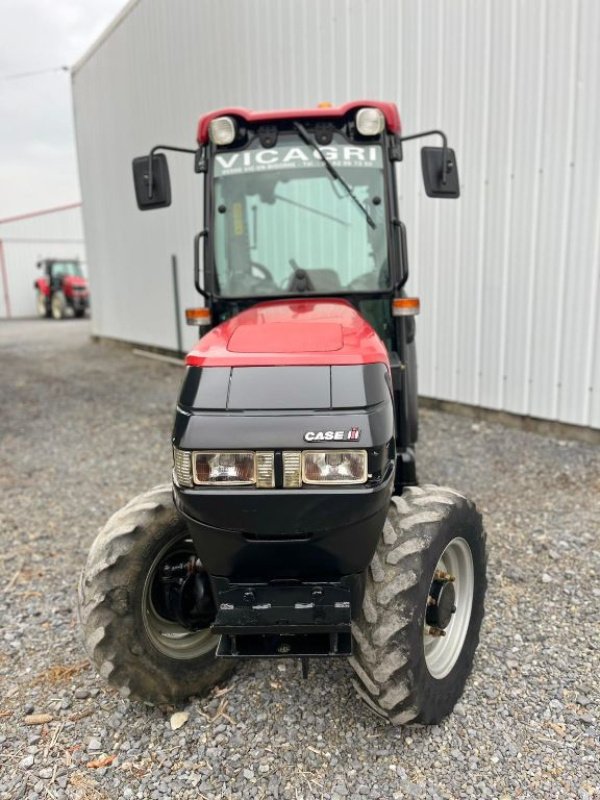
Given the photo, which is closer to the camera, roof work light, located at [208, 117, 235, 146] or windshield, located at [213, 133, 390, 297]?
roof work light, located at [208, 117, 235, 146]

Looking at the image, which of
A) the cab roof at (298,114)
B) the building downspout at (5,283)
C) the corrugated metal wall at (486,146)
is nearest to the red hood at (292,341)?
the cab roof at (298,114)

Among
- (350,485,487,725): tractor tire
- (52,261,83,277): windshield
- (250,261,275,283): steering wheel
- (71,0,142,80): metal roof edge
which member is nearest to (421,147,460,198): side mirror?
(250,261,275,283): steering wheel

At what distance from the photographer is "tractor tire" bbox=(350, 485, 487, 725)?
7.11 feet

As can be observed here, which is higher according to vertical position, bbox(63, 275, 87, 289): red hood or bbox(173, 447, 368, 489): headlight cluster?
bbox(173, 447, 368, 489): headlight cluster

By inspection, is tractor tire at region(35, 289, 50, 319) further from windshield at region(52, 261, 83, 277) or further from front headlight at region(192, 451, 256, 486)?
front headlight at region(192, 451, 256, 486)

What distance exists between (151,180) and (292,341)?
1501 millimetres

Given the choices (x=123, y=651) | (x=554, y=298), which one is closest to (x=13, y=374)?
(x=554, y=298)

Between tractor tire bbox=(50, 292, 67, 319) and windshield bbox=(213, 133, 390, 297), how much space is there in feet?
74.3

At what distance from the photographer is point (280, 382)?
211 centimetres

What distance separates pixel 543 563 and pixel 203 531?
239cm

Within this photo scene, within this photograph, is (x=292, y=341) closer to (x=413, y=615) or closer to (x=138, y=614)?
(x=413, y=615)

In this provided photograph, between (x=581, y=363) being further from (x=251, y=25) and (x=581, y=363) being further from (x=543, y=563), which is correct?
(x=251, y=25)

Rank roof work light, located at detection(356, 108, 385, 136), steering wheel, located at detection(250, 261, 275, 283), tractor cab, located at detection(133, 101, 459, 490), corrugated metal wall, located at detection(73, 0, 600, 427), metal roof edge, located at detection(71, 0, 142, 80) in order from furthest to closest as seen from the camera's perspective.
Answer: metal roof edge, located at detection(71, 0, 142, 80), corrugated metal wall, located at detection(73, 0, 600, 427), steering wheel, located at detection(250, 261, 275, 283), tractor cab, located at detection(133, 101, 459, 490), roof work light, located at detection(356, 108, 385, 136)

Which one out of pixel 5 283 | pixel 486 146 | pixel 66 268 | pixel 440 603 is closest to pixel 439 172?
pixel 440 603
